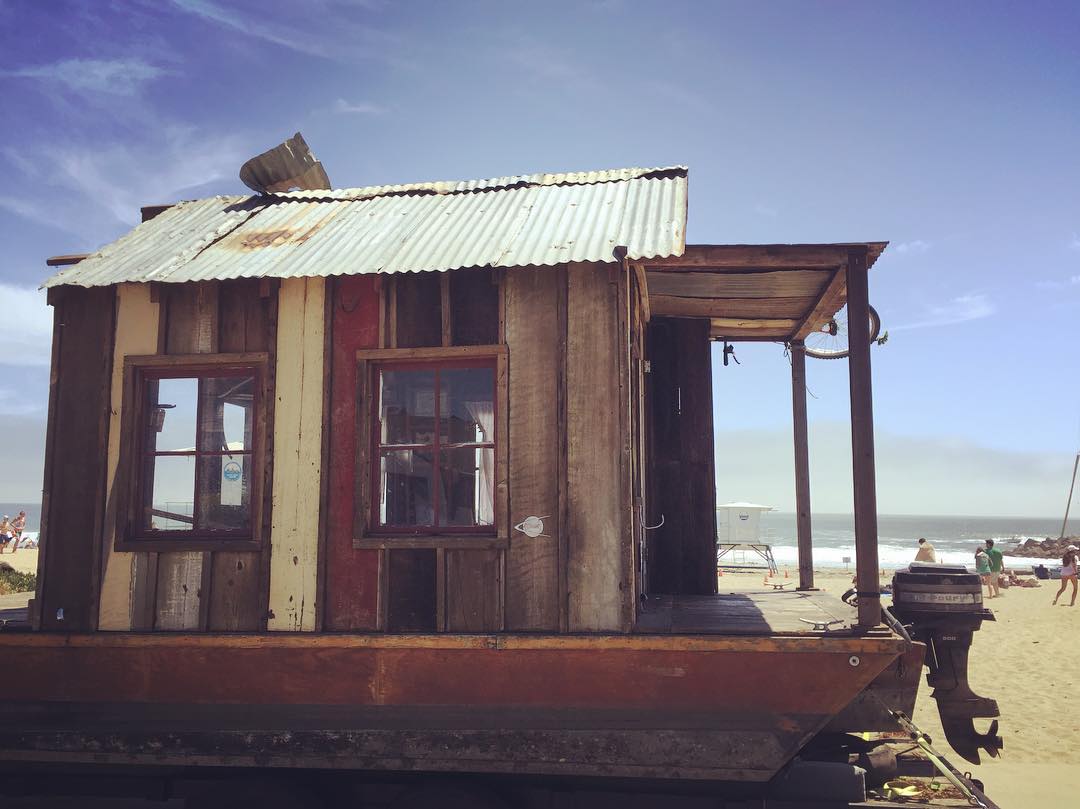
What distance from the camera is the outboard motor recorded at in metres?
5.44

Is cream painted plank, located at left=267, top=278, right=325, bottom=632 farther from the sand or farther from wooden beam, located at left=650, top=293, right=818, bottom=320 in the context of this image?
the sand

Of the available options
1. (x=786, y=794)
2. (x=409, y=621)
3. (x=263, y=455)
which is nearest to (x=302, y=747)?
(x=409, y=621)

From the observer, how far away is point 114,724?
5027 millimetres

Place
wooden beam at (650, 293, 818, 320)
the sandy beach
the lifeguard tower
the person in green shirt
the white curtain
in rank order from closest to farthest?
the white curtain → wooden beam at (650, 293, 818, 320) → the sandy beach → the person in green shirt → the lifeguard tower

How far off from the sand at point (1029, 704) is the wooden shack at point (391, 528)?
424cm

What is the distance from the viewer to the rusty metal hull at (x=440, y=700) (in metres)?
4.61

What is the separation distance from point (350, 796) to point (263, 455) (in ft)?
6.99

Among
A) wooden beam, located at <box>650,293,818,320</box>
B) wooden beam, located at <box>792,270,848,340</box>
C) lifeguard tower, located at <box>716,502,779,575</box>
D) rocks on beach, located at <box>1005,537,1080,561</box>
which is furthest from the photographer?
rocks on beach, located at <box>1005,537,1080,561</box>

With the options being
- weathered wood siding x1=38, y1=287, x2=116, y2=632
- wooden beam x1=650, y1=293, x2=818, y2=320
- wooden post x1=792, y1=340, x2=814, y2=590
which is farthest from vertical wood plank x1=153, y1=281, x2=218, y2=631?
wooden post x1=792, y1=340, x2=814, y2=590

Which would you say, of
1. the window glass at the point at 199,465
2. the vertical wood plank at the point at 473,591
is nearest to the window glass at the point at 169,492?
Answer: the window glass at the point at 199,465

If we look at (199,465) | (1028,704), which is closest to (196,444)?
(199,465)

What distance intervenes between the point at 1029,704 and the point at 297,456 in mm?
10673

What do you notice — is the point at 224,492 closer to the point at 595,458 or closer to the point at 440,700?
the point at 440,700

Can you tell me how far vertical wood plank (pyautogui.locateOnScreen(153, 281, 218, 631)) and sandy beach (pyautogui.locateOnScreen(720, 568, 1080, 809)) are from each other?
6.81 meters
